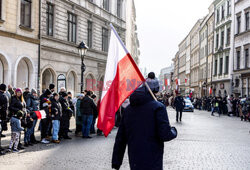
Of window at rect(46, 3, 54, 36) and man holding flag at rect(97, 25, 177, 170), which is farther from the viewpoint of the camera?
window at rect(46, 3, 54, 36)

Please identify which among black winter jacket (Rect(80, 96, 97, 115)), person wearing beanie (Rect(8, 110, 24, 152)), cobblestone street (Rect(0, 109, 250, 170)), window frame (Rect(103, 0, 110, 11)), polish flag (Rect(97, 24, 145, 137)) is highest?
window frame (Rect(103, 0, 110, 11))

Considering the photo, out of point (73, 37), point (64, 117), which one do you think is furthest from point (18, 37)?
point (64, 117)

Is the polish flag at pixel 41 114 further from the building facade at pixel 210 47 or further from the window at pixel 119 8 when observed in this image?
the building facade at pixel 210 47

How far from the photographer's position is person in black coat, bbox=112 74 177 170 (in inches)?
162

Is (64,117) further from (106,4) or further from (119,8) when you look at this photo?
(119,8)

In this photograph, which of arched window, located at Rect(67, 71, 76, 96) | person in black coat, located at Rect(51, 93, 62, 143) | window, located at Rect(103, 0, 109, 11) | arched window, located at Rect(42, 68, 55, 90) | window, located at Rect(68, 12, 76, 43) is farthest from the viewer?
window, located at Rect(103, 0, 109, 11)

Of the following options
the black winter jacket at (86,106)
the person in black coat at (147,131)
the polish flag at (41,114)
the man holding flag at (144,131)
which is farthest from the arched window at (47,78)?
the person in black coat at (147,131)

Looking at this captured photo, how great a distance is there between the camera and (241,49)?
128 feet

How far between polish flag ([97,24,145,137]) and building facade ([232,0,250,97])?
108 feet

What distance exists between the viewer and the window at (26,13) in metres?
22.3

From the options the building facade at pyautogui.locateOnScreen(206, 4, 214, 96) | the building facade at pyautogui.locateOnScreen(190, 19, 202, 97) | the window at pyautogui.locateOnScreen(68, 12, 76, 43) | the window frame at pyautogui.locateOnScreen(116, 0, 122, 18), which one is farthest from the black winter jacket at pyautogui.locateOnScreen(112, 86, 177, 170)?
the building facade at pyautogui.locateOnScreen(190, 19, 202, 97)

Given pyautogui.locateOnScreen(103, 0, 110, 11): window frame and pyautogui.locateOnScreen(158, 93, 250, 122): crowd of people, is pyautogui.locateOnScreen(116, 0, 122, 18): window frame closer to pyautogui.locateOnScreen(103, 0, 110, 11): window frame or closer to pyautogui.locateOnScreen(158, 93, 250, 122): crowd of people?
pyautogui.locateOnScreen(103, 0, 110, 11): window frame

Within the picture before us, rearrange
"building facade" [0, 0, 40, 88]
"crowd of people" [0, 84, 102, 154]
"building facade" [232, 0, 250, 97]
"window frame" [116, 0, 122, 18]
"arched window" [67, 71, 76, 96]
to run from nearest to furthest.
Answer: "crowd of people" [0, 84, 102, 154] < "building facade" [0, 0, 40, 88] < "arched window" [67, 71, 76, 96] < "building facade" [232, 0, 250, 97] < "window frame" [116, 0, 122, 18]

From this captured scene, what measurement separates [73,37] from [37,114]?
18.7 metres
